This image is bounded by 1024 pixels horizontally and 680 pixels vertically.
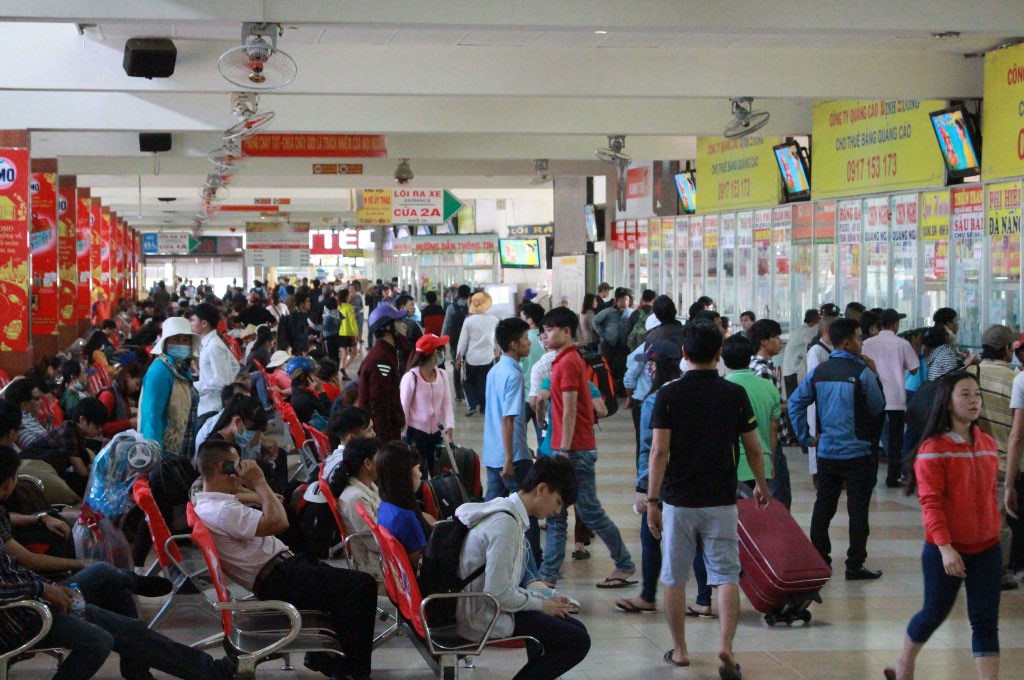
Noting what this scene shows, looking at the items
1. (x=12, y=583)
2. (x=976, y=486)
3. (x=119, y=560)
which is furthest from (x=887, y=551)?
(x=12, y=583)

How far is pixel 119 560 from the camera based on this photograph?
641 cm

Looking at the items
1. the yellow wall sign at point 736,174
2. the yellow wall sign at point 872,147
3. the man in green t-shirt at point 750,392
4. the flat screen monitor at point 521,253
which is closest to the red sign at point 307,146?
the yellow wall sign at point 736,174

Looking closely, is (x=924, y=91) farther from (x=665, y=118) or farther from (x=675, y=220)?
(x=675, y=220)

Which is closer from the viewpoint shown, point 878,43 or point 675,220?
point 878,43

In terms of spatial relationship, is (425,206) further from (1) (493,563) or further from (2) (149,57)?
(1) (493,563)

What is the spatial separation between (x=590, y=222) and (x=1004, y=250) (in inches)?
543

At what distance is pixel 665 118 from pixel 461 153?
473 centimetres

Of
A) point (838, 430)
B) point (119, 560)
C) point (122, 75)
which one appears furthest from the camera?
point (122, 75)

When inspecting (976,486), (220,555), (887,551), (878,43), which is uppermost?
(878,43)

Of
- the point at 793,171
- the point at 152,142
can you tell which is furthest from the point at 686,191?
the point at 152,142

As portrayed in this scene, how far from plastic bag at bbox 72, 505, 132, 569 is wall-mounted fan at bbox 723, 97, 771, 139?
719cm

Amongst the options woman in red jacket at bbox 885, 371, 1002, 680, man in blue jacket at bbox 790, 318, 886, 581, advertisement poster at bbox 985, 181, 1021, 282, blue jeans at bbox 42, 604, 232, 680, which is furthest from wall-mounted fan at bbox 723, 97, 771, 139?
blue jeans at bbox 42, 604, 232, 680

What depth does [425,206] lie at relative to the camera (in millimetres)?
24938

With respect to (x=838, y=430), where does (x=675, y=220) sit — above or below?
above
